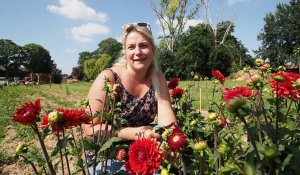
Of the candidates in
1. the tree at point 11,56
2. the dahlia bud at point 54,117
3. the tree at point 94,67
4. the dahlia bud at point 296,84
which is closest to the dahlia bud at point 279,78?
the dahlia bud at point 296,84

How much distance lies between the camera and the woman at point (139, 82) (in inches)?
108

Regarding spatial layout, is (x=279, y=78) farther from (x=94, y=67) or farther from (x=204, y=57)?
(x=94, y=67)

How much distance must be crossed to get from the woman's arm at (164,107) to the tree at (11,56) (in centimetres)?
7558

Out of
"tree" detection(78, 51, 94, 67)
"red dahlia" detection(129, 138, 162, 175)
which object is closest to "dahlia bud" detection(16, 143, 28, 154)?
"red dahlia" detection(129, 138, 162, 175)

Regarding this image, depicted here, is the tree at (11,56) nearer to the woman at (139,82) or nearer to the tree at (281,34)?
the tree at (281,34)

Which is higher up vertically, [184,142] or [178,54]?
[178,54]

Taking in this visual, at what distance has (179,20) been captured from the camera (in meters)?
36.8

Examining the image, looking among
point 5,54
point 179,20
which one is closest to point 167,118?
point 179,20

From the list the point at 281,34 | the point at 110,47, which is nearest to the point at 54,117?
the point at 281,34

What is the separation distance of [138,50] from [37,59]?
80.1 m

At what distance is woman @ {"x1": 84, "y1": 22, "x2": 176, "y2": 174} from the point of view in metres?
2.73

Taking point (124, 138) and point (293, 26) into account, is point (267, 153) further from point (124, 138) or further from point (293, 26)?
point (293, 26)

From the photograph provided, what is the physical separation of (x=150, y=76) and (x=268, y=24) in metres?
32.7

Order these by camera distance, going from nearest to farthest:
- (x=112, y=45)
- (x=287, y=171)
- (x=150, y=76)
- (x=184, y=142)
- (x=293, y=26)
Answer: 1. (x=184, y=142)
2. (x=287, y=171)
3. (x=150, y=76)
4. (x=293, y=26)
5. (x=112, y=45)
